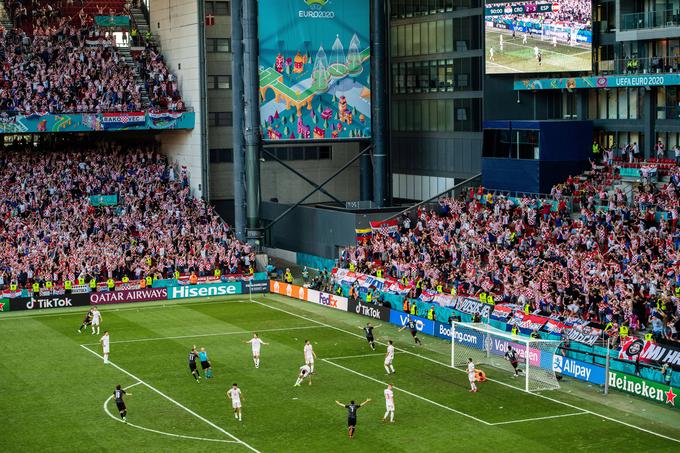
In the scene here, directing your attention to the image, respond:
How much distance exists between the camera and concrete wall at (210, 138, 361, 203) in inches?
3199

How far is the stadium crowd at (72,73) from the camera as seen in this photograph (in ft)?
246

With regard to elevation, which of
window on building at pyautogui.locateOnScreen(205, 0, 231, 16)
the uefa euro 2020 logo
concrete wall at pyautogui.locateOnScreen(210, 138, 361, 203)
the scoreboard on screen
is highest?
window on building at pyautogui.locateOnScreen(205, 0, 231, 16)

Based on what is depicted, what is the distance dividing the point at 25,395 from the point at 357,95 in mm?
38442

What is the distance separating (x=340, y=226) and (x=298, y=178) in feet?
37.3

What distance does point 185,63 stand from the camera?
261 feet

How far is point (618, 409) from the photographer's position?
3997 cm

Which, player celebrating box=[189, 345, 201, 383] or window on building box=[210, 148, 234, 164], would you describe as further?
window on building box=[210, 148, 234, 164]

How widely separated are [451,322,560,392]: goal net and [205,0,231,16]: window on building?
123ft

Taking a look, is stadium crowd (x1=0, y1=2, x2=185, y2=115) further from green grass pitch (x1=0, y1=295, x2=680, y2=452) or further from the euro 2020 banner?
green grass pitch (x1=0, y1=295, x2=680, y2=452)

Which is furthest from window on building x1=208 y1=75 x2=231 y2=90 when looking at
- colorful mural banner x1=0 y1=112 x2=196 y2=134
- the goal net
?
the goal net

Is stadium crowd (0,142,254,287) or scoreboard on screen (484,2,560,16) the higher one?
scoreboard on screen (484,2,560,16)

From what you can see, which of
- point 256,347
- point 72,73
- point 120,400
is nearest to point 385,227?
point 72,73

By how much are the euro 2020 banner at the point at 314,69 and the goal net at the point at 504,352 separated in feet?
88.6

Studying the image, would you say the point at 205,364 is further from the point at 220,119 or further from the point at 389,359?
the point at 220,119
